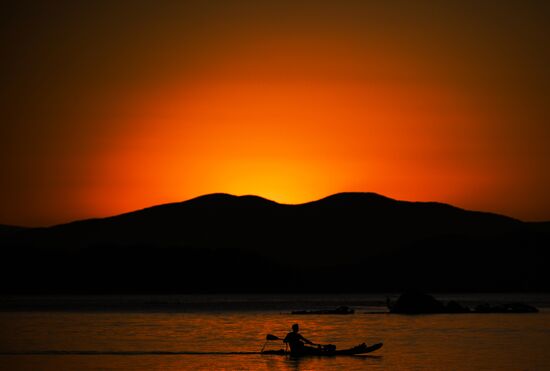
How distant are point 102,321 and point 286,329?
84.0 ft

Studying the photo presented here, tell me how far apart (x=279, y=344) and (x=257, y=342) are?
5.38ft

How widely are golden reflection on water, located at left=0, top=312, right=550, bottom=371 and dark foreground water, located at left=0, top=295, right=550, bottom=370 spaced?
0.06 meters

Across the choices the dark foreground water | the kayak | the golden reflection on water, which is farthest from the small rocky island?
the kayak

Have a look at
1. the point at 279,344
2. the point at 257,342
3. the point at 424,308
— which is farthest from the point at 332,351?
the point at 424,308

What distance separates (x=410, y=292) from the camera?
12506 centimetres

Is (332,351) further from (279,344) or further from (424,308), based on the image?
(424,308)

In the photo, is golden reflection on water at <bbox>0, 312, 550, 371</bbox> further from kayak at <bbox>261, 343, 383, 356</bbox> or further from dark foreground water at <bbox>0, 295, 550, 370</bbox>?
kayak at <bbox>261, 343, 383, 356</bbox>

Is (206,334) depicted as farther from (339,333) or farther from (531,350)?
(531,350)

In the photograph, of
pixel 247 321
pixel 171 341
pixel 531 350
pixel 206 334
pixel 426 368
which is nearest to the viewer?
pixel 426 368

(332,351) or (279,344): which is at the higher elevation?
(279,344)

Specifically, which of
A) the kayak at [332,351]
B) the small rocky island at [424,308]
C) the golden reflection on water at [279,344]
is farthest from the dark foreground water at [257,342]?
the small rocky island at [424,308]

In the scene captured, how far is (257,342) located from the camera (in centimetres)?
7356

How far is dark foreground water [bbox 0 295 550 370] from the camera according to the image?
56.9m

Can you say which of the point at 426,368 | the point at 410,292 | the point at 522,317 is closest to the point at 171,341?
the point at 426,368
